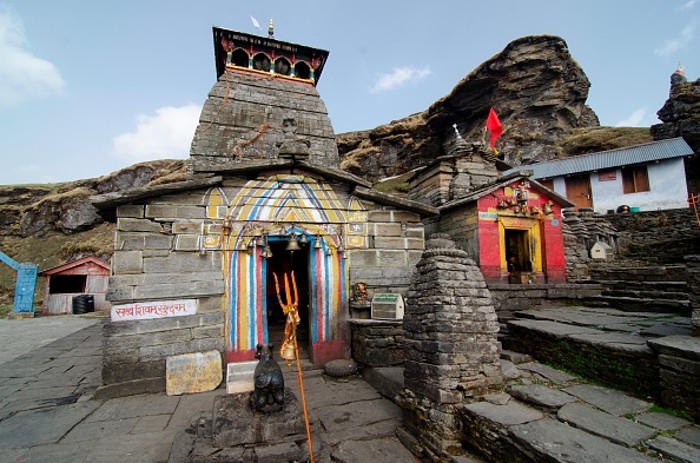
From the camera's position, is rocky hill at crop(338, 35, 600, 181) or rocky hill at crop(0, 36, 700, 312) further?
rocky hill at crop(338, 35, 600, 181)

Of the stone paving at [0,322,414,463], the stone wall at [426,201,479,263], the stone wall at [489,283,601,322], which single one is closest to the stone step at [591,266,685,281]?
the stone wall at [489,283,601,322]

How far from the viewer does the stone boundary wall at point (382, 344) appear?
21.9ft

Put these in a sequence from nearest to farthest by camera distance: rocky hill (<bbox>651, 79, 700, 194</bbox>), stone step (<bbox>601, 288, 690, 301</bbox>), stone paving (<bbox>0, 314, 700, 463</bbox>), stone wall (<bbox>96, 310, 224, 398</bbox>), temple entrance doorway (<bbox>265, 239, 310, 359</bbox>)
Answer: stone paving (<bbox>0, 314, 700, 463</bbox>)
stone wall (<bbox>96, 310, 224, 398</bbox>)
stone step (<bbox>601, 288, 690, 301</bbox>)
temple entrance doorway (<bbox>265, 239, 310, 359</bbox>)
rocky hill (<bbox>651, 79, 700, 194</bbox>)

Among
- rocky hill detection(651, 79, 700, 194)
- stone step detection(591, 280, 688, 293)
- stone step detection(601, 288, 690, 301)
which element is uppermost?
rocky hill detection(651, 79, 700, 194)

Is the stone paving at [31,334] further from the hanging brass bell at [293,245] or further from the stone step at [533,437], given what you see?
the stone step at [533,437]

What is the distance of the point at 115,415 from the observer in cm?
522

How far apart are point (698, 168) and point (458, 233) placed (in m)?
23.7

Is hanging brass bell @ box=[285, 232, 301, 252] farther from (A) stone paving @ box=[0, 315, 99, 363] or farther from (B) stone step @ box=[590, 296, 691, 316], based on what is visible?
(A) stone paving @ box=[0, 315, 99, 363]

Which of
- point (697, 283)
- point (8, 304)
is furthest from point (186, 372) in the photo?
point (8, 304)

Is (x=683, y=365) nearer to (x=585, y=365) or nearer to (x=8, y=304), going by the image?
(x=585, y=365)

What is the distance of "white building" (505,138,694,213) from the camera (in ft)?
67.7

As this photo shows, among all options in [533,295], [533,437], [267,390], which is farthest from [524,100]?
[267,390]

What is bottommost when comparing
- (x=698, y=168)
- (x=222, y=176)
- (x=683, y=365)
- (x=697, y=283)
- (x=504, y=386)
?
(x=504, y=386)

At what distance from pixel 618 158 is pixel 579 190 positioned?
316cm
